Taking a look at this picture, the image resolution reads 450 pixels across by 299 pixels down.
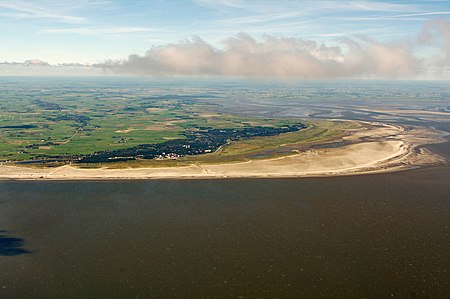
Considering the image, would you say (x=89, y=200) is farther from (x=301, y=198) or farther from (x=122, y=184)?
(x=301, y=198)

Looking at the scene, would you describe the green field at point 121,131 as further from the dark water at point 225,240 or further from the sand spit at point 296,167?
the dark water at point 225,240

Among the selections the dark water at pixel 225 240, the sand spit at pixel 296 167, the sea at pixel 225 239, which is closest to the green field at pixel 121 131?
the sand spit at pixel 296 167

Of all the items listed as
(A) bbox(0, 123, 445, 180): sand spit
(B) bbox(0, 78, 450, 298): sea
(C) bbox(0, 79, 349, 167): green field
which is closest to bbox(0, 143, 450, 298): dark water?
(B) bbox(0, 78, 450, 298): sea

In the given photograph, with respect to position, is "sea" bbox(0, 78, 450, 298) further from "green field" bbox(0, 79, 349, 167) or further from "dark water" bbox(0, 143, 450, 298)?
"green field" bbox(0, 79, 349, 167)

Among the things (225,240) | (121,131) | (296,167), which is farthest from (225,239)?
(121,131)

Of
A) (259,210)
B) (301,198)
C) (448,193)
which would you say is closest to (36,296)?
(259,210)

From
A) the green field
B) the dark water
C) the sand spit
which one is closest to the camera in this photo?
the dark water
